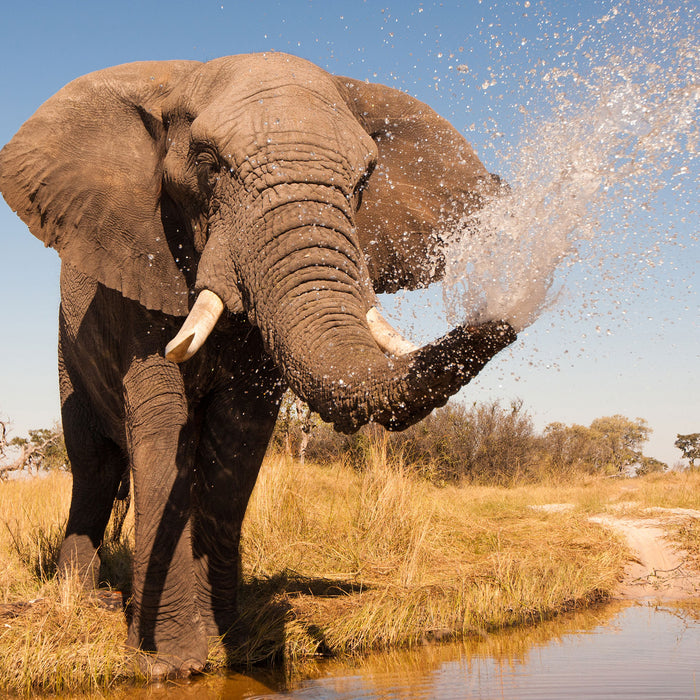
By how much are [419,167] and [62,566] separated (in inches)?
156

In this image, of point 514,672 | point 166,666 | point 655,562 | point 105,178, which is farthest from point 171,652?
point 655,562

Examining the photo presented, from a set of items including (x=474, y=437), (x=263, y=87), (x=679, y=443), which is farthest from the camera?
(x=679, y=443)

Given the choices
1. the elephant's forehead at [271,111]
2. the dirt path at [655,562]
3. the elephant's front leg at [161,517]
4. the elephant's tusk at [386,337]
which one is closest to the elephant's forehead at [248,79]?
the elephant's forehead at [271,111]

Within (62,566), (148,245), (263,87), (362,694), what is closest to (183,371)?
(148,245)

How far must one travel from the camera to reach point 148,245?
4449mm

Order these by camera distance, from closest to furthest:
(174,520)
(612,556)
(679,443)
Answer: (174,520)
(612,556)
(679,443)

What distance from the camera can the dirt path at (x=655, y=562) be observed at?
6953mm

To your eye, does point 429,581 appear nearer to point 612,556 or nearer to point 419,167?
point 612,556

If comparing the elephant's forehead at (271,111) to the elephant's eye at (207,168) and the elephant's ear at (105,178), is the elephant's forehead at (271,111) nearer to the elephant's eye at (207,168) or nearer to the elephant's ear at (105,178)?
the elephant's eye at (207,168)

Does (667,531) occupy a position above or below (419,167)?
below

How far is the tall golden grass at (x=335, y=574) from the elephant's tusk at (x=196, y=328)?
6.82 ft

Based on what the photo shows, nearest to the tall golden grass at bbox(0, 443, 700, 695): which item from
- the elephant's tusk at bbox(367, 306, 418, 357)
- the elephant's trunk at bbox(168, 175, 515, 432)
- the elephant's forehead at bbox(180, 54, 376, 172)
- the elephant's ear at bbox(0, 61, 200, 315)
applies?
the elephant's ear at bbox(0, 61, 200, 315)

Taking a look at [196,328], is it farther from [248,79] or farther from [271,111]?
[248,79]

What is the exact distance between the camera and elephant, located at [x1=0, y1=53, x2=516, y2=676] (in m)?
3.45
